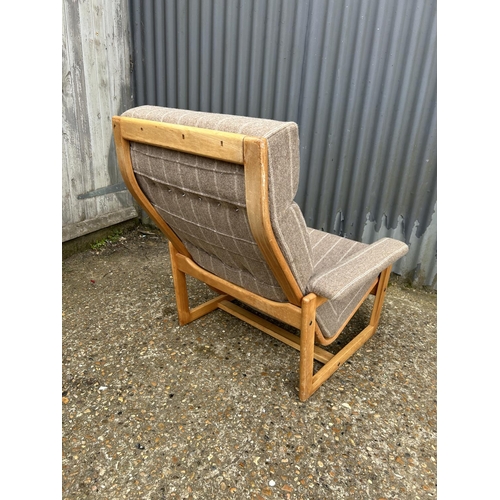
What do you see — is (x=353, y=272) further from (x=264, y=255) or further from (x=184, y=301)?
(x=184, y=301)

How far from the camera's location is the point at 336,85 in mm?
2674

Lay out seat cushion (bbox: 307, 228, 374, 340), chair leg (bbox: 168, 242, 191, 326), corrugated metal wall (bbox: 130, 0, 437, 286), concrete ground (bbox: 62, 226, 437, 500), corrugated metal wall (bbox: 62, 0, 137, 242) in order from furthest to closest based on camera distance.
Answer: corrugated metal wall (bbox: 62, 0, 137, 242)
corrugated metal wall (bbox: 130, 0, 437, 286)
chair leg (bbox: 168, 242, 191, 326)
seat cushion (bbox: 307, 228, 374, 340)
concrete ground (bbox: 62, 226, 437, 500)

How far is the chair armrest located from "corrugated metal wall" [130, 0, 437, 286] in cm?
105

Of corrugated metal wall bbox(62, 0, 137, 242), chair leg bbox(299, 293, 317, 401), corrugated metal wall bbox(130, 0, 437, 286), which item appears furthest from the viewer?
corrugated metal wall bbox(62, 0, 137, 242)

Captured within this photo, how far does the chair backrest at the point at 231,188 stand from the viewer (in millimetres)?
1257

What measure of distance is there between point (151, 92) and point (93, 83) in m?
0.48

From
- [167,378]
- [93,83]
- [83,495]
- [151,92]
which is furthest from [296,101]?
[83,495]

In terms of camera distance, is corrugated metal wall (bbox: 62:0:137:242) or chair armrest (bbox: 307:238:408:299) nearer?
chair armrest (bbox: 307:238:408:299)

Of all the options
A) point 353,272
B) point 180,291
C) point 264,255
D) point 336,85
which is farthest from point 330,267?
point 336,85

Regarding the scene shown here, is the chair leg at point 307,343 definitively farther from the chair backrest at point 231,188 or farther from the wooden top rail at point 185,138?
→ the wooden top rail at point 185,138

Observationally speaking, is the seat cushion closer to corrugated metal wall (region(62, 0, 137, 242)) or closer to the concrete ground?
the concrete ground

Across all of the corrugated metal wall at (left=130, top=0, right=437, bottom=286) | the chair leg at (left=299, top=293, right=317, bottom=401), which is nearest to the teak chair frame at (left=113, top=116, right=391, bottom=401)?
the chair leg at (left=299, top=293, right=317, bottom=401)

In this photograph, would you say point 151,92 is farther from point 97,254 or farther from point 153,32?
point 97,254

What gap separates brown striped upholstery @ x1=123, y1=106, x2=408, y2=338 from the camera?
131 centimetres
